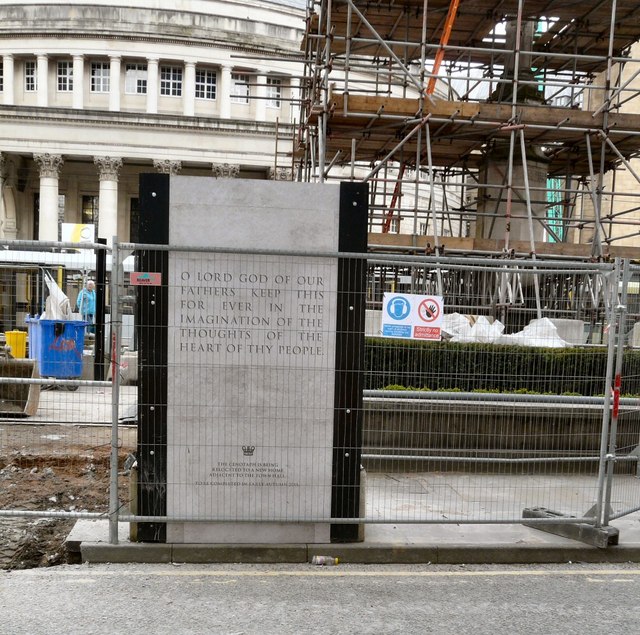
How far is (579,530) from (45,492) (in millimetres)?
5146

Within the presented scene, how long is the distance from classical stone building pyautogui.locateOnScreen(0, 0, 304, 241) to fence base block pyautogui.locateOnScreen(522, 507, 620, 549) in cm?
4151

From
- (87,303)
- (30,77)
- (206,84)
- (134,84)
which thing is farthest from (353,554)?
(30,77)

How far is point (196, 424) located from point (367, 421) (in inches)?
103

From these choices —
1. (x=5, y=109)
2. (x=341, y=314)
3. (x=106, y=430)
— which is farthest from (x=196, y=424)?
(x=5, y=109)

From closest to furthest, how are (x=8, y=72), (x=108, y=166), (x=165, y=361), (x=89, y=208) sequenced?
(x=165, y=361), (x=108, y=166), (x=8, y=72), (x=89, y=208)

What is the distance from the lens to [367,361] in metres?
6.38

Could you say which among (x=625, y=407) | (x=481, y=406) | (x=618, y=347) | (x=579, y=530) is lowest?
(x=579, y=530)

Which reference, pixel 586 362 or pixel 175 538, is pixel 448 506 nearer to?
pixel 586 362

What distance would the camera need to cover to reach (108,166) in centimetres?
4688

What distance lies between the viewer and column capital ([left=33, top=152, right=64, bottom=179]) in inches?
1847

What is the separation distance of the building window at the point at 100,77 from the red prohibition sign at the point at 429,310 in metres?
49.9

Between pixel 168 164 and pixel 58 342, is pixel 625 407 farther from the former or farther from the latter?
pixel 168 164

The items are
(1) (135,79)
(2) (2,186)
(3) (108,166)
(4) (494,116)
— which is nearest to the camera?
(4) (494,116)

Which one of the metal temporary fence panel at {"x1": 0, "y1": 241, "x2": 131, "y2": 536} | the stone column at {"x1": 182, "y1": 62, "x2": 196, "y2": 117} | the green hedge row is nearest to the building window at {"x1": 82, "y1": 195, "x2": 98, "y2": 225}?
the stone column at {"x1": 182, "y1": 62, "x2": 196, "y2": 117}
